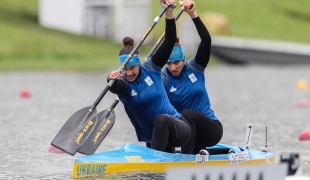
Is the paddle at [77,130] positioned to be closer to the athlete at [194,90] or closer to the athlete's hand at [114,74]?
the athlete's hand at [114,74]

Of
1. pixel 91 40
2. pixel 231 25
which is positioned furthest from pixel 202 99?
pixel 231 25

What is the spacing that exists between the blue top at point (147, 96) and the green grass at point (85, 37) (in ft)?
74.2

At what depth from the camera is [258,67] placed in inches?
1420

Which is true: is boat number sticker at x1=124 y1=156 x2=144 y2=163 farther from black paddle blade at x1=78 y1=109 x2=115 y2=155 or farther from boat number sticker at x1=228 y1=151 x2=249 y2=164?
boat number sticker at x1=228 y1=151 x2=249 y2=164

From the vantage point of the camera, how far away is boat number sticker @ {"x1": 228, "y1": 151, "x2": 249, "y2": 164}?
37.3ft

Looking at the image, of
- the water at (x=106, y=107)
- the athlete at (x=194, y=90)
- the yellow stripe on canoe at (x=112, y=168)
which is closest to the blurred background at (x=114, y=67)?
the water at (x=106, y=107)

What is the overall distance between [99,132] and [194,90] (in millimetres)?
1336

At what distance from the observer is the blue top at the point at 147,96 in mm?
10891

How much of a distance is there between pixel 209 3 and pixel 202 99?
133ft

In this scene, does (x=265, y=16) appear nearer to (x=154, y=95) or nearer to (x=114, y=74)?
(x=154, y=95)

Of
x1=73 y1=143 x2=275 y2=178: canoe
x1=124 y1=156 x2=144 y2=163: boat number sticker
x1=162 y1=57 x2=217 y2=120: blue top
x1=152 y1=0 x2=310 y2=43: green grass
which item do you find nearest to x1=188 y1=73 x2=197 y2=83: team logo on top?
x1=162 y1=57 x2=217 y2=120: blue top

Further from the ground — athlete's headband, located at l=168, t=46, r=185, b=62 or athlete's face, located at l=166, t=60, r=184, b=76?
athlete's headband, located at l=168, t=46, r=185, b=62

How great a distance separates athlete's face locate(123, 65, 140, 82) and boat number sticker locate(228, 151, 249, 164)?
1.64 meters

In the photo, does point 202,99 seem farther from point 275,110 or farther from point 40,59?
point 40,59
